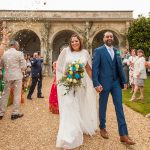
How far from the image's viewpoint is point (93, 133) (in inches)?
246

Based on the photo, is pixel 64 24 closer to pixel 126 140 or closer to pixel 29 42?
pixel 29 42

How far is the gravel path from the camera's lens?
5531 millimetres

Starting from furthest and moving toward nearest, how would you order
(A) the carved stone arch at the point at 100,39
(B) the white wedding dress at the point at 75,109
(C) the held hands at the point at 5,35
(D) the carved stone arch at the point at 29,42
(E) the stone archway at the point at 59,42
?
(E) the stone archway at the point at 59,42
(D) the carved stone arch at the point at 29,42
(A) the carved stone arch at the point at 100,39
(C) the held hands at the point at 5,35
(B) the white wedding dress at the point at 75,109

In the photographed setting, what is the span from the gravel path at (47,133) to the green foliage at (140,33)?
19.8m

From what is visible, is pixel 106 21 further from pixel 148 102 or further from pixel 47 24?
pixel 148 102

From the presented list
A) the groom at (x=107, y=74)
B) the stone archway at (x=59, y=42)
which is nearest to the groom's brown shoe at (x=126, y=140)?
the groom at (x=107, y=74)

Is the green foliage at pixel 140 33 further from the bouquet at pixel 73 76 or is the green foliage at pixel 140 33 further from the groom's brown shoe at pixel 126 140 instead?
the groom's brown shoe at pixel 126 140

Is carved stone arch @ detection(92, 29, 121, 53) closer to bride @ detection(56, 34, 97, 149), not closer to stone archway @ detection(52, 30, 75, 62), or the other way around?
stone archway @ detection(52, 30, 75, 62)

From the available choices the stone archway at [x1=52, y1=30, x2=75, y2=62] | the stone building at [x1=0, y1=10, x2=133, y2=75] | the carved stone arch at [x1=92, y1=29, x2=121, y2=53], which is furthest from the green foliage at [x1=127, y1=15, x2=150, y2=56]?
the stone archway at [x1=52, y1=30, x2=75, y2=62]

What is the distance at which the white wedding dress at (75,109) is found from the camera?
5355 millimetres

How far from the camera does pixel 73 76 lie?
19.3ft

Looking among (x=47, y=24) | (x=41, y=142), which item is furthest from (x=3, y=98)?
(x=47, y=24)

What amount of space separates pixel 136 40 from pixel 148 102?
18218mm

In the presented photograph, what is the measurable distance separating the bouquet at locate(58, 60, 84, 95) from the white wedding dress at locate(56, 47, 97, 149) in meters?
0.13
